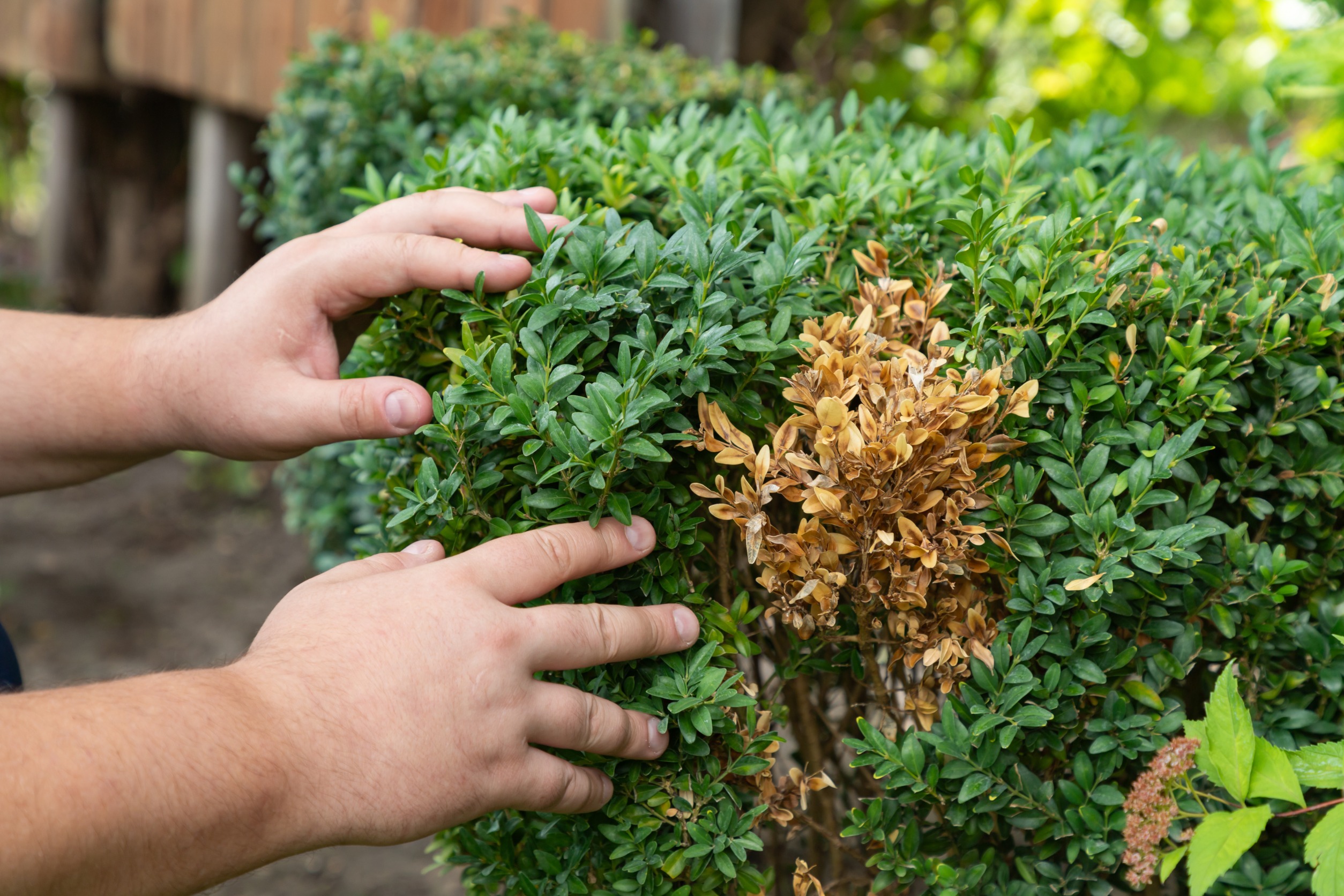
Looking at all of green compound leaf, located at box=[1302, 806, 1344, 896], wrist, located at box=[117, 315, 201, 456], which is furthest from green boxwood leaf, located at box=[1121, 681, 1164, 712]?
wrist, located at box=[117, 315, 201, 456]

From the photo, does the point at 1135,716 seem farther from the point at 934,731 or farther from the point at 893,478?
the point at 893,478

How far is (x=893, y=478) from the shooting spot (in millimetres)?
1298

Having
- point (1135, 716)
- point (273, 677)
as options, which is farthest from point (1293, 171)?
point (273, 677)

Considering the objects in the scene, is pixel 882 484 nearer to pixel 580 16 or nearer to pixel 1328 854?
pixel 1328 854

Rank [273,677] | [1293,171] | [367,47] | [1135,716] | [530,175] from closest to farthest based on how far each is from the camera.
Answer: [273,677] < [1135,716] < [530,175] < [1293,171] < [367,47]

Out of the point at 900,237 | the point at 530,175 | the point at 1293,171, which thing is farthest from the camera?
the point at 1293,171

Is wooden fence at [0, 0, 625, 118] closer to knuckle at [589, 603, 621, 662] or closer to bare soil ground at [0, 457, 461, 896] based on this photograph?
bare soil ground at [0, 457, 461, 896]

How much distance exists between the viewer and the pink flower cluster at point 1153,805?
1.31 m

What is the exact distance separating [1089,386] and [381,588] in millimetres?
1057

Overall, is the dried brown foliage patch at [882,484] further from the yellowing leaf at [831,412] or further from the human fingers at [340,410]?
the human fingers at [340,410]

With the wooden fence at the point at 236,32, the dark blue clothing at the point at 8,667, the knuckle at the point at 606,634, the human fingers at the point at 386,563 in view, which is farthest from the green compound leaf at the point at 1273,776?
the wooden fence at the point at 236,32

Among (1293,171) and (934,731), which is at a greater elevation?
(1293,171)

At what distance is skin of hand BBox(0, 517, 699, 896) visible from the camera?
1.10 m

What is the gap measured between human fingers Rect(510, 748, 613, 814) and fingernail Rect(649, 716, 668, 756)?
97 mm
